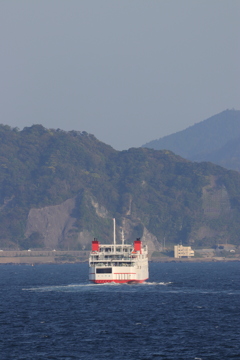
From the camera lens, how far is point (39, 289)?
6944 inches

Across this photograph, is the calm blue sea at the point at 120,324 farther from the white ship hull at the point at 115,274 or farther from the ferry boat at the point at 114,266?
the ferry boat at the point at 114,266

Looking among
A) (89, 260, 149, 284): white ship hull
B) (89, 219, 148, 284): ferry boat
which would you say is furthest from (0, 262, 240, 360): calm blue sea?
(89, 219, 148, 284): ferry boat

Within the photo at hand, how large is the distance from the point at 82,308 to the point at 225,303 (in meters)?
25.9

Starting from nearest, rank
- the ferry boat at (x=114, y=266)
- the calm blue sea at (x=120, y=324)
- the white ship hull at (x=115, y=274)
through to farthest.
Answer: the calm blue sea at (x=120, y=324), the white ship hull at (x=115, y=274), the ferry boat at (x=114, y=266)

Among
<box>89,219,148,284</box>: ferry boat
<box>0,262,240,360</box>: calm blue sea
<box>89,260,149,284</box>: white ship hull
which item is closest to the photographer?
<box>0,262,240,360</box>: calm blue sea

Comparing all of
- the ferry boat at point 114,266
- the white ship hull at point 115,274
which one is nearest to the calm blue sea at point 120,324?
the white ship hull at point 115,274

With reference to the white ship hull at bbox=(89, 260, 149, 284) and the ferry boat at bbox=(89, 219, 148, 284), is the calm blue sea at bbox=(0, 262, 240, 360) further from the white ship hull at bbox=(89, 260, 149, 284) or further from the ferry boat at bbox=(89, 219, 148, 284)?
the ferry boat at bbox=(89, 219, 148, 284)

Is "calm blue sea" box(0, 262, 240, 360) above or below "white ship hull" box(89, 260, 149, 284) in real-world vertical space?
below

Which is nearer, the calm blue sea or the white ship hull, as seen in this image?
the calm blue sea

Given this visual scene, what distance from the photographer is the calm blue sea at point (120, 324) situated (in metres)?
83.8

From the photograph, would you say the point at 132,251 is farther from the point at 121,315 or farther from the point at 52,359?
the point at 52,359

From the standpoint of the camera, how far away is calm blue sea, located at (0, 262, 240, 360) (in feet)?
275

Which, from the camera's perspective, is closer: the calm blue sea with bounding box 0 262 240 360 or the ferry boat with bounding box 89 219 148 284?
the calm blue sea with bounding box 0 262 240 360

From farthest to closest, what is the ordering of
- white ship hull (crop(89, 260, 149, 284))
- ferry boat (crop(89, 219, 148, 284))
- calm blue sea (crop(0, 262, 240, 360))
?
ferry boat (crop(89, 219, 148, 284)) < white ship hull (crop(89, 260, 149, 284)) < calm blue sea (crop(0, 262, 240, 360))
